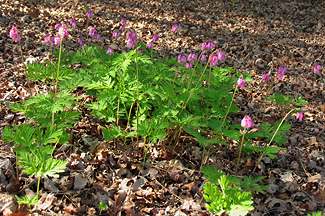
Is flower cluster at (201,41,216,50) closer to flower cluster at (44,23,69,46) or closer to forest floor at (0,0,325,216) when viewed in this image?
forest floor at (0,0,325,216)

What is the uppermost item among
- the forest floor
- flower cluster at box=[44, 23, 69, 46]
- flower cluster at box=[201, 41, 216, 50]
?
flower cluster at box=[44, 23, 69, 46]

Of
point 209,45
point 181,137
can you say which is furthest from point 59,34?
point 181,137

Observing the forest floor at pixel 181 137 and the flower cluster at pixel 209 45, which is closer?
the forest floor at pixel 181 137

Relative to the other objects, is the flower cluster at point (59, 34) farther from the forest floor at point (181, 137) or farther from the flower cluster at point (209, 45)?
the flower cluster at point (209, 45)

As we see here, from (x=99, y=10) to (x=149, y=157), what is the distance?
6.62 meters

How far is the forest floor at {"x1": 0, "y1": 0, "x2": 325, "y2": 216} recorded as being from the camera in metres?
2.63

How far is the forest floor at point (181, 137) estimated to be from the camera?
2629 mm

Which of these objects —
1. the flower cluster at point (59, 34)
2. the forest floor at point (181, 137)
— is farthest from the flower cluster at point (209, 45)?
the flower cluster at point (59, 34)

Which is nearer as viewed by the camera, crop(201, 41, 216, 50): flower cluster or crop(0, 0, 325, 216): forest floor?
crop(0, 0, 325, 216): forest floor

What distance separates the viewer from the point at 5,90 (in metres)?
3.98

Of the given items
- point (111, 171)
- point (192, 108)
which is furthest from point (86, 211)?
point (192, 108)

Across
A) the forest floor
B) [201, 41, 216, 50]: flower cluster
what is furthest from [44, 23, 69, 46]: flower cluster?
[201, 41, 216, 50]: flower cluster

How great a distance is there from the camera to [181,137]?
138 inches

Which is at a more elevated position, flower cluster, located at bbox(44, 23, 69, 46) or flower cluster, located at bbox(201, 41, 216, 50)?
flower cluster, located at bbox(44, 23, 69, 46)
